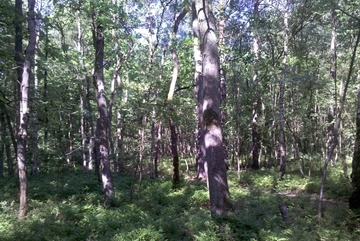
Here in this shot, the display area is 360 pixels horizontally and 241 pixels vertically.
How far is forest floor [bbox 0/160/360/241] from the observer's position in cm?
678

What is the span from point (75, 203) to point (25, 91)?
435 cm

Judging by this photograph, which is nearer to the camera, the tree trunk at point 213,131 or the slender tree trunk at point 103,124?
the tree trunk at point 213,131

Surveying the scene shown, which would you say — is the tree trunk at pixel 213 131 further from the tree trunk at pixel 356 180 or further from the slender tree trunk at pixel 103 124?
the slender tree trunk at pixel 103 124

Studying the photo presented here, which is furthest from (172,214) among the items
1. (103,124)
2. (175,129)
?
(175,129)

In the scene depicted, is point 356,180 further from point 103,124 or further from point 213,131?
point 103,124

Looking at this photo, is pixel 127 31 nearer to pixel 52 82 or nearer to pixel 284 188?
pixel 52 82

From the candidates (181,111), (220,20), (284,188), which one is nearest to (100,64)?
(220,20)

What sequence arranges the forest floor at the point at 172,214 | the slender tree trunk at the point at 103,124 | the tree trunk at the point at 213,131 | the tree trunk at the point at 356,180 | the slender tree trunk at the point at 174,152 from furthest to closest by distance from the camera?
the slender tree trunk at the point at 174,152 < the slender tree trunk at the point at 103,124 < the tree trunk at the point at 356,180 < the tree trunk at the point at 213,131 < the forest floor at the point at 172,214

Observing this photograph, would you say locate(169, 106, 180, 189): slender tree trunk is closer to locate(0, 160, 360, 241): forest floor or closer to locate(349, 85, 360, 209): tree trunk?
locate(0, 160, 360, 241): forest floor

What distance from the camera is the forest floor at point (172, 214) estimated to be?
6.78 meters

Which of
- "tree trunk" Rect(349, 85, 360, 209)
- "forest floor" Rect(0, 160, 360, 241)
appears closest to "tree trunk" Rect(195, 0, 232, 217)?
"forest floor" Rect(0, 160, 360, 241)

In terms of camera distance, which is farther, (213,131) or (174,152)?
(174,152)

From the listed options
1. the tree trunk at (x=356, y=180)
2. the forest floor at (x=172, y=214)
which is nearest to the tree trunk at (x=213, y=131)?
the forest floor at (x=172, y=214)

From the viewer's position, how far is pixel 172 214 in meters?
9.62
